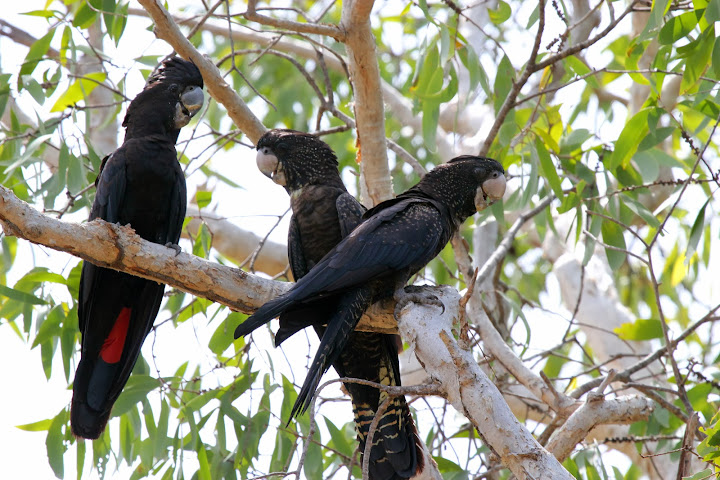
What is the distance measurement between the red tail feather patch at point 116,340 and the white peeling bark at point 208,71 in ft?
3.01

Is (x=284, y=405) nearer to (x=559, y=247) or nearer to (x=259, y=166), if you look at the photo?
(x=259, y=166)

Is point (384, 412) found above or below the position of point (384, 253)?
below

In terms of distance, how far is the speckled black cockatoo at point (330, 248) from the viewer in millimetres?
2602

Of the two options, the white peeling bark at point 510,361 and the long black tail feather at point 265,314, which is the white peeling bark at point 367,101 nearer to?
the white peeling bark at point 510,361

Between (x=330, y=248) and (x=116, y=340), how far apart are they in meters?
0.92

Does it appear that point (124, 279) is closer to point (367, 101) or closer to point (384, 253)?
point (384, 253)

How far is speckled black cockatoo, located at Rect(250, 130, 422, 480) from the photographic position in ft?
8.54

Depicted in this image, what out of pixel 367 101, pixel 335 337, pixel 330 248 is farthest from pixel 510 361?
pixel 367 101

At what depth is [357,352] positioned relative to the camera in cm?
281

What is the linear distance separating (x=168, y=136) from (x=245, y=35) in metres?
1.80

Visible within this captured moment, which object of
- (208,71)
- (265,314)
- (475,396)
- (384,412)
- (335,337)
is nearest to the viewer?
(475,396)

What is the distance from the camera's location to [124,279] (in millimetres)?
2781

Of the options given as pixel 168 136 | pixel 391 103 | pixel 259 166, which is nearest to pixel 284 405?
pixel 259 166

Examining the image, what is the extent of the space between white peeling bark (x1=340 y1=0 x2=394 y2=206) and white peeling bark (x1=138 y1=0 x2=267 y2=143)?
44cm
